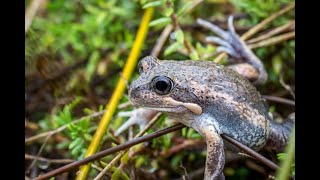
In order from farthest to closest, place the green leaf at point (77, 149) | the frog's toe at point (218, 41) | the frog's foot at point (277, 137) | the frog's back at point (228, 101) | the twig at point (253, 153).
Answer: the frog's toe at point (218, 41) → the green leaf at point (77, 149) → the frog's foot at point (277, 137) → the frog's back at point (228, 101) → the twig at point (253, 153)

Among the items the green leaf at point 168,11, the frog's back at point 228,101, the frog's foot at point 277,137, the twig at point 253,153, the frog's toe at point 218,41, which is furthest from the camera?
the frog's toe at point 218,41

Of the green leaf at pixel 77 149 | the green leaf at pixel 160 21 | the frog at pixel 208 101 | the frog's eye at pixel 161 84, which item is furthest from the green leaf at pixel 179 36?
the green leaf at pixel 77 149

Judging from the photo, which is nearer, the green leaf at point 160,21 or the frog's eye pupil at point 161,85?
the frog's eye pupil at point 161,85

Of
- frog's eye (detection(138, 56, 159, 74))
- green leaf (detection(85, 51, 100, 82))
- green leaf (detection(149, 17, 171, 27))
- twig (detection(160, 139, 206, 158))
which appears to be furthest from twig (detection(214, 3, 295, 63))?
green leaf (detection(85, 51, 100, 82))

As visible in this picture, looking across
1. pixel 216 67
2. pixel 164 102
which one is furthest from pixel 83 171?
pixel 216 67

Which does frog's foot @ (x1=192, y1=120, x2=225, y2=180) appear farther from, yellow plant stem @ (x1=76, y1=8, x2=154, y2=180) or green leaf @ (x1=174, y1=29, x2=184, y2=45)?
green leaf @ (x1=174, y1=29, x2=184, y2=45)

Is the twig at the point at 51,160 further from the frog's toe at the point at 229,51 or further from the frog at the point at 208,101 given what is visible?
the frog's toe at the point at 229,51
